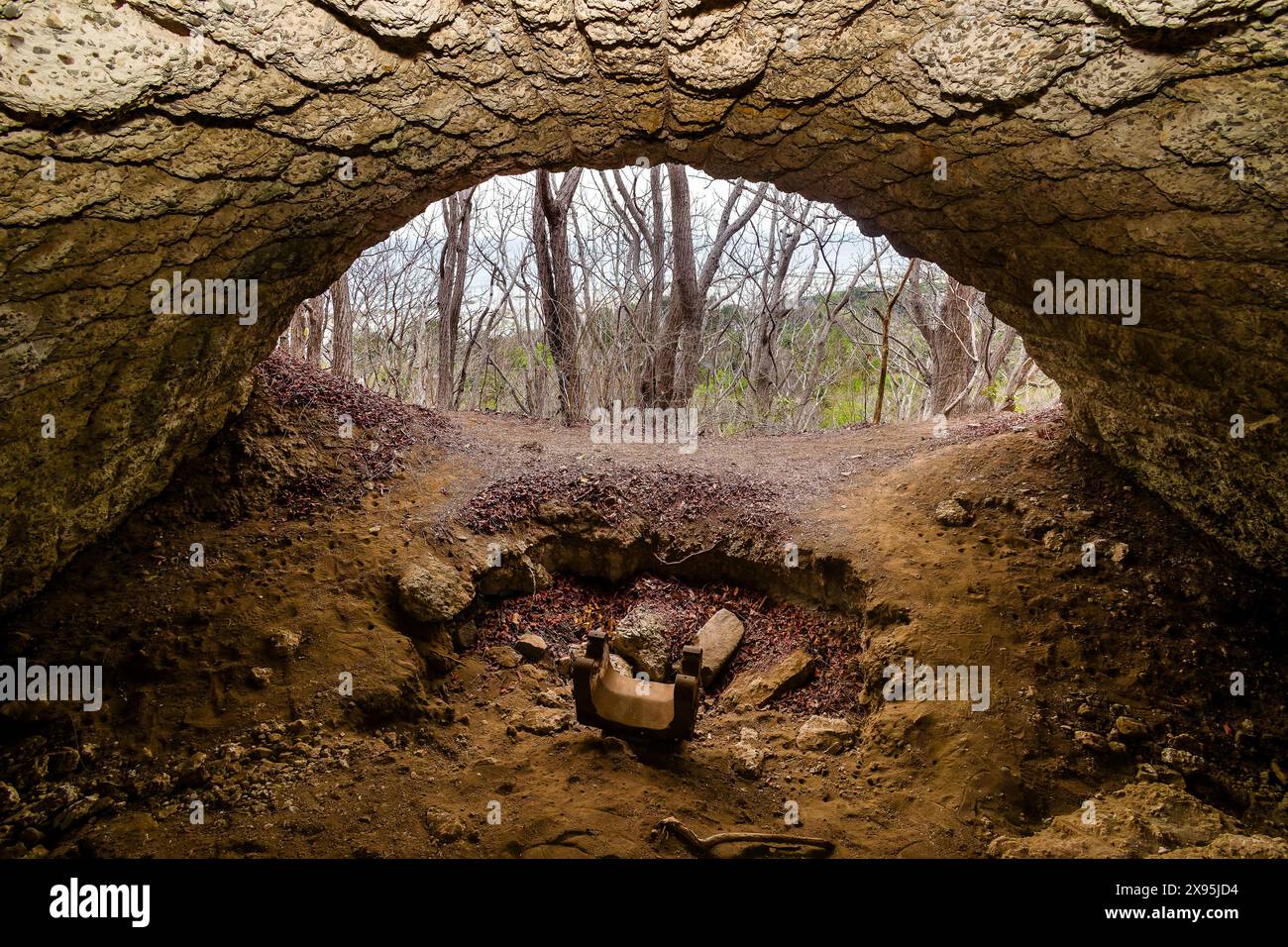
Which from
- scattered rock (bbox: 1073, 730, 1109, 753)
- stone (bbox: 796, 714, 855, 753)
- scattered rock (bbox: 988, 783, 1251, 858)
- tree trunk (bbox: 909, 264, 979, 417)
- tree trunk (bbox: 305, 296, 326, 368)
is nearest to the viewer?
scattered rock (bbox: 988, 783, 1251, 858)

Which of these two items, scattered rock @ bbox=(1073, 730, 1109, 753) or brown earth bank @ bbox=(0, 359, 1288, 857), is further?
scattered rock @ bbox=(1073, 730, 1109, 753)

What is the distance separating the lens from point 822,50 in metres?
2.72

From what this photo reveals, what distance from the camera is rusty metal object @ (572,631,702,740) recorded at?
10.5 ft

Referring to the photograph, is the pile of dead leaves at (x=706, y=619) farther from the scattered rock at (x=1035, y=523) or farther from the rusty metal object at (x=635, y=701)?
the scattered rock at (x=1035, y=523)

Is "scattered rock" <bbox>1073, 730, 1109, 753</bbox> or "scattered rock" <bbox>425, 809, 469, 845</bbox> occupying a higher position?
"scattered rock" <bbox>1073, 730, 1109, 753</bbox>

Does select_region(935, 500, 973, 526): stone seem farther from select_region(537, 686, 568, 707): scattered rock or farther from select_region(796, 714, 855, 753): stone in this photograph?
select_region(537, 686, 568, 707): scattered rock

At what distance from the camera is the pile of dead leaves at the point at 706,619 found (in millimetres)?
4176

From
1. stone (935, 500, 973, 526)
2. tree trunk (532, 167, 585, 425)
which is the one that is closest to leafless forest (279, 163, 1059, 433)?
tree trunk (532, 167, 585, 425)

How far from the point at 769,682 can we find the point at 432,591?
2.37m

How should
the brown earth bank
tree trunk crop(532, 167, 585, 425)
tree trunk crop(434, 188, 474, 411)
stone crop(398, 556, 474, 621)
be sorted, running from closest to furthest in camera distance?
the brown earth bank < stone crop(398, 556, 474, 621) < tree trunk crop(532, 167, 585, 425) < tree trunk crop(434, 188, 474, 411)

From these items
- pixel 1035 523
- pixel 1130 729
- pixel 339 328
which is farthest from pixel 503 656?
pixel 339 328

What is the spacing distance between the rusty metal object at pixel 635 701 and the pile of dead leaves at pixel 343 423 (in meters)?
2.50

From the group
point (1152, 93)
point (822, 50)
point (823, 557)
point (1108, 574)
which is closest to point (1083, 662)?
point (1108, 574)

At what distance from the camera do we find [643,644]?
4.43 metres
